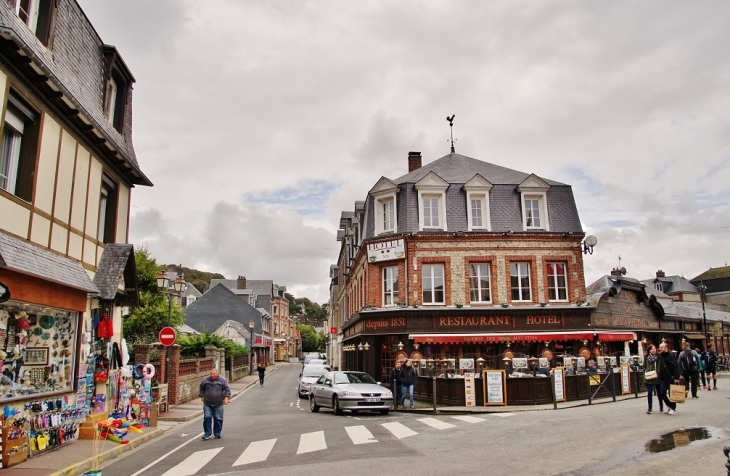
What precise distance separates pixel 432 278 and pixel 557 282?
5.77 metres

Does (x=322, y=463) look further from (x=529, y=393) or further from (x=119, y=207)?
(x=529, y=393)

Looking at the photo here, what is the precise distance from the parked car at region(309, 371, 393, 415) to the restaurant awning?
18.7ft

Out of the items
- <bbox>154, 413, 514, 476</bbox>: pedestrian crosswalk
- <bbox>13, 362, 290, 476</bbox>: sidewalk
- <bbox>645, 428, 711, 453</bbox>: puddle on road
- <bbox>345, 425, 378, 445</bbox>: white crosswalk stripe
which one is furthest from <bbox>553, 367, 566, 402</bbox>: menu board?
<bbox>13, 362, 290, 476</bbox>: sidewalk

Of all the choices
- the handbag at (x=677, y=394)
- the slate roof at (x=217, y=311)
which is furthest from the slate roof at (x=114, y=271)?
the slate roof at (x=217, y=311)

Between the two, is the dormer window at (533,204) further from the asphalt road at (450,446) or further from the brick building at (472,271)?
the asphalt road at (450,446)

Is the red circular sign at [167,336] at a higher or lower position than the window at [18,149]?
lower

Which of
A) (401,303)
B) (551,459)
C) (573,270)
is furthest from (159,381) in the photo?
(573,270)

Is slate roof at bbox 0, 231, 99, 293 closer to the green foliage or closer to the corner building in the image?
the corner building

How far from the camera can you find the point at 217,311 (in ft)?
212

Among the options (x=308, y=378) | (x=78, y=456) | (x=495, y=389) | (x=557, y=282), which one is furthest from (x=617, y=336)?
(x=78, y=456)

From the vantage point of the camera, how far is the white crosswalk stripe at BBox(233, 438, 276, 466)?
9766mm

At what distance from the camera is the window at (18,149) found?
10.0m

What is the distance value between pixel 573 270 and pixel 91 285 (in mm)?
20377

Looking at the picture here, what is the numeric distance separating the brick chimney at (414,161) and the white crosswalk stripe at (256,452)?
23.3 metres
